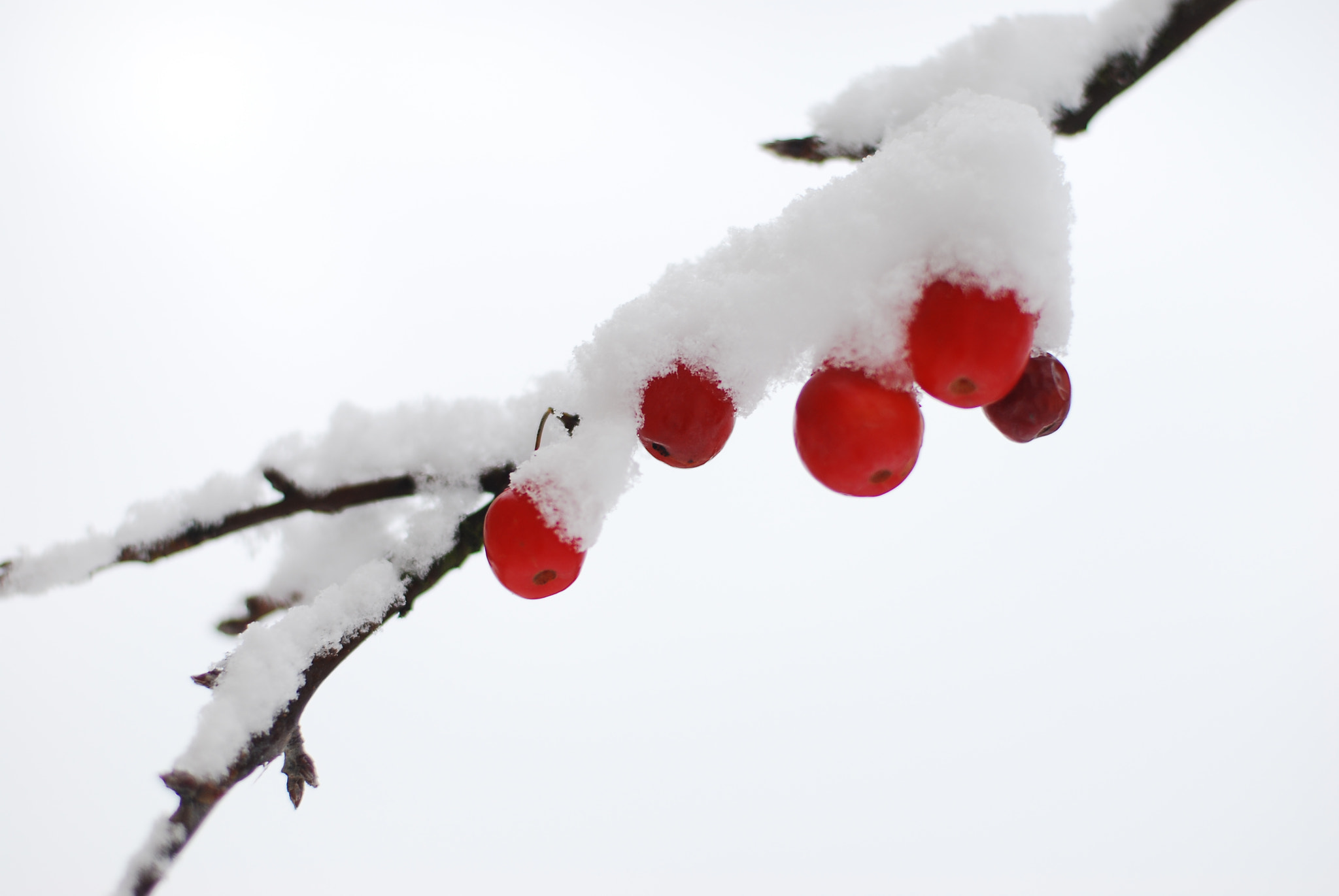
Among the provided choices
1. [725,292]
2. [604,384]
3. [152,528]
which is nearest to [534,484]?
[604,384]

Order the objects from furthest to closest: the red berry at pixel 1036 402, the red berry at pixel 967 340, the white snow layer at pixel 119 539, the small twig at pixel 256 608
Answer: the small twig at pixel 256 608 → the white snow layer at pixel 119 539 → the red berry at pixel 1036 402 → the red berry at pixel 967 340

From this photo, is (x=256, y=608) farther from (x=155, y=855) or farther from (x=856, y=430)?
(x=856, y=430)

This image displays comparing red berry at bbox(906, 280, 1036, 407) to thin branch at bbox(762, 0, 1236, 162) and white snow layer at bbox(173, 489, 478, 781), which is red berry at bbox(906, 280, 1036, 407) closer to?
thin branch at bbox(762, 0, 1236, 162)

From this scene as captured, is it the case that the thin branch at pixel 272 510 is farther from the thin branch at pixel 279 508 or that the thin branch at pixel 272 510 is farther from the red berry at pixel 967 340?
the red berry at pixel 967 340

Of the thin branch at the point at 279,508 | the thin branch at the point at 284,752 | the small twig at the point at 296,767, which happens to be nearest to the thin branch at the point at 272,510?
the thin branch at the point at 279,508

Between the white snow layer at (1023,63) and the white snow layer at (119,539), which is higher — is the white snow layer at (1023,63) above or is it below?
above

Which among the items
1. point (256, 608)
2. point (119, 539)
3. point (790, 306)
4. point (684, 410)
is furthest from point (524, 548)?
point (256, 608)
